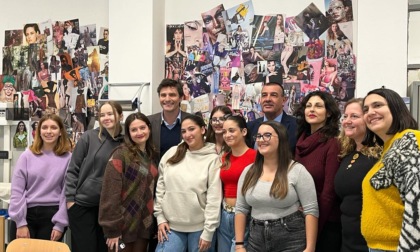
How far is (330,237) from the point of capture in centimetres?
225

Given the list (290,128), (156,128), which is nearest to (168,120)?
(156,128)

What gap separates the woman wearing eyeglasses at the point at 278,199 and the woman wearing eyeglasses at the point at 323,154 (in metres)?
0.09

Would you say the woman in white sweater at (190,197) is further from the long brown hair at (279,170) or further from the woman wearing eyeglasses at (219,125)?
the long brown hair at (279,170)

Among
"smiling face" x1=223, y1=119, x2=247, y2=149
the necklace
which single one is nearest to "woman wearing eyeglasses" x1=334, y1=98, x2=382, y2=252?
the necklace

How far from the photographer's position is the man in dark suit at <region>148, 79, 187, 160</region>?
2967 millimetres

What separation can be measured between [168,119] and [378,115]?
5.44 ft

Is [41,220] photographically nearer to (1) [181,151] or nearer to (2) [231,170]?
(1) [181,151]

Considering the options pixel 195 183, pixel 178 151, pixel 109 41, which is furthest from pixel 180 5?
pixel 195 183

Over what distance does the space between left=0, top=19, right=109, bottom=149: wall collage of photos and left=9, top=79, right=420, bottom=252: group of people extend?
44.7 inches

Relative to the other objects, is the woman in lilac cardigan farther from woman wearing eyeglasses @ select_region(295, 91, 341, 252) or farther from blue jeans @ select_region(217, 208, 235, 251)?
woman wearing eyeglasses @ select_region(295, 91, 341, 252)

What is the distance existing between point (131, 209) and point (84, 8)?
92.0 inches

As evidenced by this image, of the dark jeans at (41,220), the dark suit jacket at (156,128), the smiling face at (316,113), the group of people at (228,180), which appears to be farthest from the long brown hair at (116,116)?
the smiling face at (316,113)

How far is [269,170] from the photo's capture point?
228cm

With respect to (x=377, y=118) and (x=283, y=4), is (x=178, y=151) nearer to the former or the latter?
(x=377, y=118)
